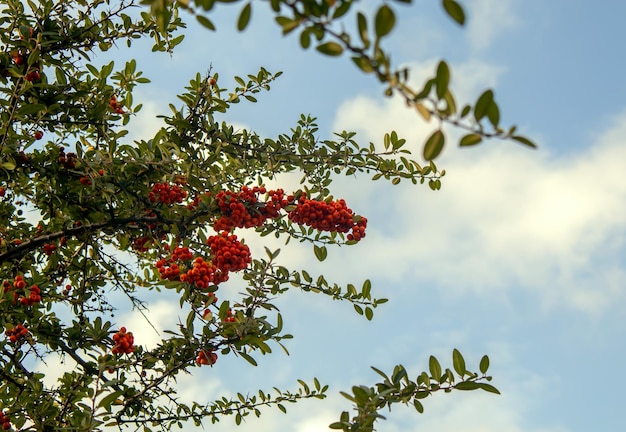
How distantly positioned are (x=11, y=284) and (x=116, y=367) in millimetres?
1514

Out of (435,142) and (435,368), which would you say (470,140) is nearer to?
(435,142)

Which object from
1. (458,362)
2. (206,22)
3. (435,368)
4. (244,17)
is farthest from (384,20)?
(435,368)

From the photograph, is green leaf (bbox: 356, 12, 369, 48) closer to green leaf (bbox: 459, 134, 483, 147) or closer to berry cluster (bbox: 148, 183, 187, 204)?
green leaf (bbox: 459, 134, 483, 147)

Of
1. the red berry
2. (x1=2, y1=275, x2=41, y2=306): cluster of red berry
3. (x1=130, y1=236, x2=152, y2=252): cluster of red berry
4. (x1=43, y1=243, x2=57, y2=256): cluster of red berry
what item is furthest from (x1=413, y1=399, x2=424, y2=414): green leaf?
the red berry

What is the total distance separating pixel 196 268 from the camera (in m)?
4.69

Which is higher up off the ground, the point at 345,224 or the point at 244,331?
the point at 345,224

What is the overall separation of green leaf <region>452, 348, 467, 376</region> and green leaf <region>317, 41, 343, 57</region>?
6.85ft

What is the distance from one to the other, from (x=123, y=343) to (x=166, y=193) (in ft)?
4.26

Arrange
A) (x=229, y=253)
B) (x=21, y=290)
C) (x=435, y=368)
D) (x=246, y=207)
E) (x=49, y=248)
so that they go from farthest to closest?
(x=49, y=248) < (x=21, y=290) < (x=246, y=207) < (x=229, y=253) < (x=435, y=368)

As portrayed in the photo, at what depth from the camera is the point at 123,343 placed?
5.25 metres

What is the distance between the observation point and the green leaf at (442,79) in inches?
85.6

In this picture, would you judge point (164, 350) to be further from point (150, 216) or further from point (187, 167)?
point (187, 167)

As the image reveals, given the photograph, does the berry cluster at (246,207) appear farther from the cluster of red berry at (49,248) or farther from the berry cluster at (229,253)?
the cluster of red berry at (49,248)

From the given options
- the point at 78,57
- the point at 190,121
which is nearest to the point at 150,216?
the point at 190,121
